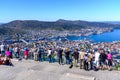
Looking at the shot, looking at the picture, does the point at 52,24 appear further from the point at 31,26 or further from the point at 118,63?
the point at 118,63

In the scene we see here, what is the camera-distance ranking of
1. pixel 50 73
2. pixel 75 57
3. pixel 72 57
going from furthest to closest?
pixel 72 57
pixel 75 57
pixel 50 73

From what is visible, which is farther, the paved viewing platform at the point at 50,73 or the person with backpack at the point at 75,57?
the person with backpack at the point at 75,57

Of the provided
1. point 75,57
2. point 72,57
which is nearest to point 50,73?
point 75,57

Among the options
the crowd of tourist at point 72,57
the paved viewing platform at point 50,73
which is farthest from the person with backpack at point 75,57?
the paved viewing platform at point 50,73

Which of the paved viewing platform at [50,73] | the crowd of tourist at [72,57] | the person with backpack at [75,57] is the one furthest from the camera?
the person with backpack at [75,57]

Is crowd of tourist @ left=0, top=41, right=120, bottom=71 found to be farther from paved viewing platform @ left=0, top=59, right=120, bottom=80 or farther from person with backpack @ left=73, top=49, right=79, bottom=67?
paved viewing platform @ left=0, top=59, right=120, bottom=80

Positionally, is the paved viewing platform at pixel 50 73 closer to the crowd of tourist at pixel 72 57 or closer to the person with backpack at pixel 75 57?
Answer: the person with backpack at pixel 75 57

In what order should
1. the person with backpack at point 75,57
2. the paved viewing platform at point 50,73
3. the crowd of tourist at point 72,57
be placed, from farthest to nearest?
the person with backpack at point 75,57
the crowd of tourist at point 72,57
the paved viewing platform at point 50,73

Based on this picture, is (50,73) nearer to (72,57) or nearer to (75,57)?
(75,57)

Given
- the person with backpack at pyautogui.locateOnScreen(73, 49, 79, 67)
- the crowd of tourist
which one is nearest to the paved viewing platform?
the person with backpack at pyautogui.locateOnScreen(73, 49, 79, 67)

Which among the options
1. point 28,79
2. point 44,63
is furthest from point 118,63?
point 28,79
